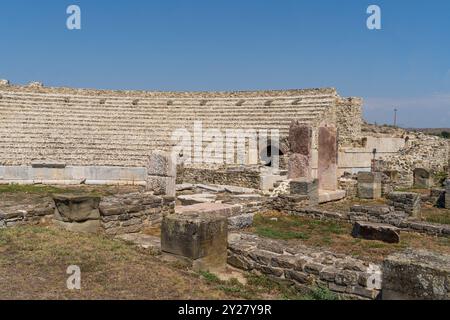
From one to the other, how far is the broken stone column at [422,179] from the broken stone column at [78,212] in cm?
1611

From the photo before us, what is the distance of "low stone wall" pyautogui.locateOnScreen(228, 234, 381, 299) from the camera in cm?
530

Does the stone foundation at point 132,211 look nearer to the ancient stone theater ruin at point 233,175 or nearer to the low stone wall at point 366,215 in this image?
the ancient stone theater ruin at point 233,175

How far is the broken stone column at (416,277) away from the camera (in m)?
4.01

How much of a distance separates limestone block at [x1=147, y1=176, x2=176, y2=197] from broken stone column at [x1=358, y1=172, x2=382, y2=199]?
332 inches

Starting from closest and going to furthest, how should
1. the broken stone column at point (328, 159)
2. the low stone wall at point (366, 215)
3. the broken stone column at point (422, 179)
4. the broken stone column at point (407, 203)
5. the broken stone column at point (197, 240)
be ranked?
the broken stone column at point (197, 240) → the low stone wall at point (366, 215) → the broken stone column at point (407, 203) → the broken stone column at point (328, 159) → the broken stone column at point (422, 179)

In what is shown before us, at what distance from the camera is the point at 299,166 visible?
51.9 feet

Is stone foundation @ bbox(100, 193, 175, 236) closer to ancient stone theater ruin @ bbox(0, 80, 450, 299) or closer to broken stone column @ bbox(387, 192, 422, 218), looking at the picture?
ancient stone theater ruin @ bbox(0, 80, 450, 299)

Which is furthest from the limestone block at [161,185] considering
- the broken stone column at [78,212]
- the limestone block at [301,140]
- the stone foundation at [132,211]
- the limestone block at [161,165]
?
the limestone block at [301,140]

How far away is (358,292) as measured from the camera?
17.2 feet

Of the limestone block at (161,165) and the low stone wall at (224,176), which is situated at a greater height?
the limestone block at (161,165)

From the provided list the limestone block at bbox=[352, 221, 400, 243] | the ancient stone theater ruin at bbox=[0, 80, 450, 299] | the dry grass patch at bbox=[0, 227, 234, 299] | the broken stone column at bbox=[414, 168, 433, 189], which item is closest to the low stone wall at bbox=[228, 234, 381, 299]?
the ancient stone theater ruin at bbox=[0, 80, 450, 299]

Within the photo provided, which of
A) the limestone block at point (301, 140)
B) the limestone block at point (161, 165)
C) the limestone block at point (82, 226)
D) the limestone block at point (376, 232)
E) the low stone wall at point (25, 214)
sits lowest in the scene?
the limestone block at point (376, 232)

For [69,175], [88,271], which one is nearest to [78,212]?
[88,271]

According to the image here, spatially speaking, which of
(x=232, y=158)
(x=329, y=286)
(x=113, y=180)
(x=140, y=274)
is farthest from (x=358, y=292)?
(x=232, y=158)
